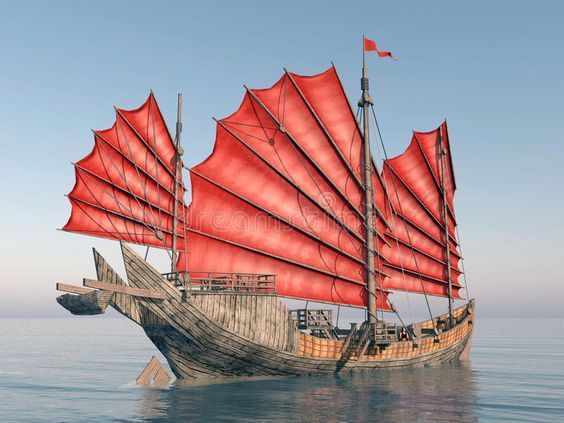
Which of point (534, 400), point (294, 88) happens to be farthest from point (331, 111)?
point (534, 400)

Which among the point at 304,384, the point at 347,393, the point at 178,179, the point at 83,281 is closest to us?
the point at 83,281

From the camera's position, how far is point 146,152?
28.5m

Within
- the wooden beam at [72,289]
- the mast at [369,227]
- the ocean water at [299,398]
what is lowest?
the ocean water at [299,398]

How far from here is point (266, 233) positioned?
952 inches

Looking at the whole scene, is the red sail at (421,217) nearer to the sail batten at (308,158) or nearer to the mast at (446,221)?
the mast at (446,221)

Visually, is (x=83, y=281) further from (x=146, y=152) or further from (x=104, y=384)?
(x=146, y=152)

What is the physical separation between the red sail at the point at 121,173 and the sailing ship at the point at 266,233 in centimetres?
6

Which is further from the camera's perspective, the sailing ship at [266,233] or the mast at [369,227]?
the mast at [369,227]

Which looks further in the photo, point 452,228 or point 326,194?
point 452,228

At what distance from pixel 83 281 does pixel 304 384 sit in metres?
8.91

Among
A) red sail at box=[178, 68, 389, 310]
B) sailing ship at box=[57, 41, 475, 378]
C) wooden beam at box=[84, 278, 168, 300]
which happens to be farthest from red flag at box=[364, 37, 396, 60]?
wooden beam at box=[84, 278, 168, 300]

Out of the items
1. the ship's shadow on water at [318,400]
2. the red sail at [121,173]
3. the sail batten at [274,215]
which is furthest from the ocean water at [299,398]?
the red sail at [121,173]

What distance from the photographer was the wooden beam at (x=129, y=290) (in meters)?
18.1

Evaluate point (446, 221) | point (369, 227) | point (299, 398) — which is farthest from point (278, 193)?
point (446, 221)
